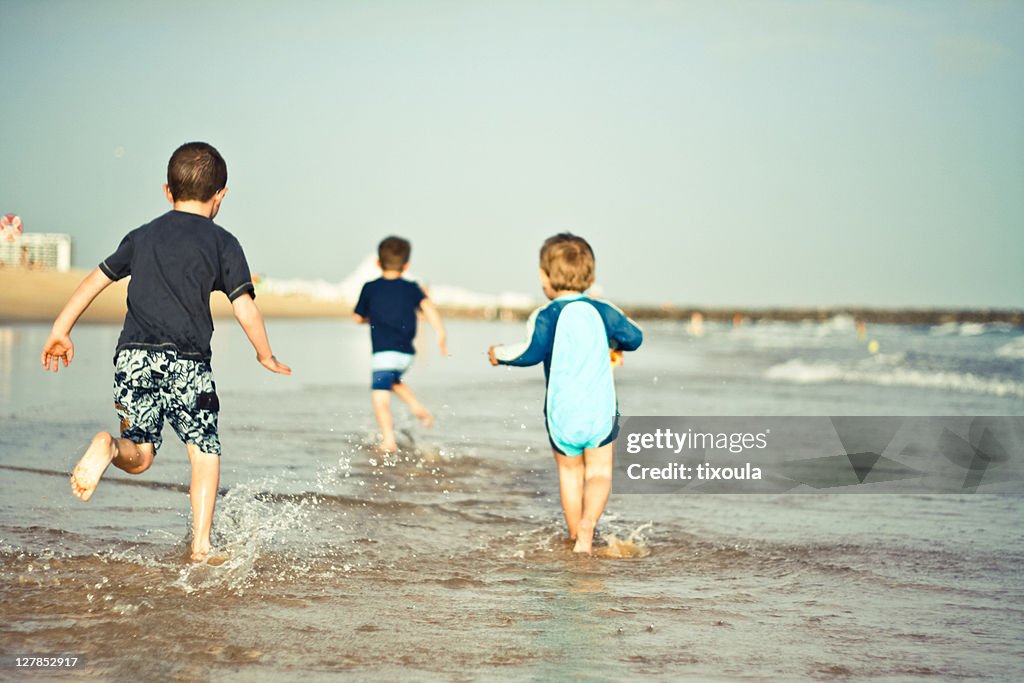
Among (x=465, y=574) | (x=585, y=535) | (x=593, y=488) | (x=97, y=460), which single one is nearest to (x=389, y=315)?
(x=593, y=488)

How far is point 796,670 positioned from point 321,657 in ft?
4.77

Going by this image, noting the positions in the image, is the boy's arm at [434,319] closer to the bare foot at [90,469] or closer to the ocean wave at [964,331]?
the bare foot at [90,469]

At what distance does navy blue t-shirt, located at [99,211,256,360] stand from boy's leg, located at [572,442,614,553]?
1.84 m

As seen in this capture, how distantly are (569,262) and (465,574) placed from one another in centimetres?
162

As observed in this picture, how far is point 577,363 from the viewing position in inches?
203

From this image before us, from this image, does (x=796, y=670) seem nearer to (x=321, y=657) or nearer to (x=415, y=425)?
(x=321, y=657)

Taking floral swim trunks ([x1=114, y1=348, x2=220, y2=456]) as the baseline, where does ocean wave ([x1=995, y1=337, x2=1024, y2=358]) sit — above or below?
below

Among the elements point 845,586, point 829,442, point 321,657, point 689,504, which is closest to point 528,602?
point 321,657

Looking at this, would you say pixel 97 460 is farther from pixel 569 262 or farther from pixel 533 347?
pixel 569 262

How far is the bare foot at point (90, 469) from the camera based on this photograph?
13.6ft

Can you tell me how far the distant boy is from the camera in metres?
4.41

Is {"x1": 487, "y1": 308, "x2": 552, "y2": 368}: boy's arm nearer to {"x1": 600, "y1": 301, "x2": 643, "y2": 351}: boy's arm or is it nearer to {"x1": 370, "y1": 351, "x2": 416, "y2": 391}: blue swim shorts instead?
{"x1": 600, "y1": 301, "x2": 643, "y2": 351}: boy's arm

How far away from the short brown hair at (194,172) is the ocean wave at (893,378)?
42.3 feet

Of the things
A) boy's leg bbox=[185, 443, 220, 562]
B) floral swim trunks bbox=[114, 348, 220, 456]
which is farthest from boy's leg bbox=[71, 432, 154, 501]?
boy's leg bbox=[185, 443, 220, 562]
